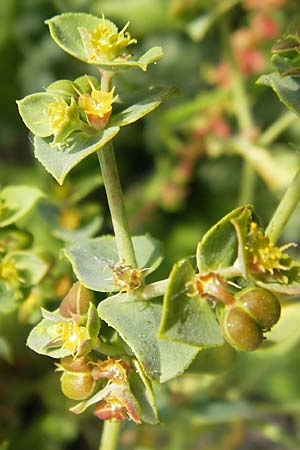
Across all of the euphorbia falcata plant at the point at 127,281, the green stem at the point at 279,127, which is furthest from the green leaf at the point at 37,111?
the green stem at the point at 279,127

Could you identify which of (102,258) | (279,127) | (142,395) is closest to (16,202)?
(102,258)

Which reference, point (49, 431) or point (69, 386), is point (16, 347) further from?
point (69, 386)

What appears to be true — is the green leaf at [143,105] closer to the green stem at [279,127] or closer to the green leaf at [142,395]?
the green leaf at [142,395]

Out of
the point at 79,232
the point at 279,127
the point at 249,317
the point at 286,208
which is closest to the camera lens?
the point at 249,317

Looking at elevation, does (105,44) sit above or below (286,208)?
above

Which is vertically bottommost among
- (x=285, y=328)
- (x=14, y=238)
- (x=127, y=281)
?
(x=285, y=328)

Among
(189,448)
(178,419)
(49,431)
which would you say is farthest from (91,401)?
(189,448)

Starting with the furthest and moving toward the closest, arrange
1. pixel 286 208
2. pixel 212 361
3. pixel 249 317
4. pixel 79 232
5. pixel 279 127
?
1. pixel 279 127
2. pixel 79 232
3. pixel 212 361
4. pixel 286 208
5. pixel 249 317

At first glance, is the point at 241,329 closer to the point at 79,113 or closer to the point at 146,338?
the point at 146,338
